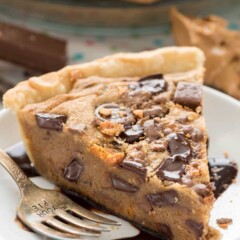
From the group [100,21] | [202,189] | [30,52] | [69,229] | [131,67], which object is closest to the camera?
[202,189]

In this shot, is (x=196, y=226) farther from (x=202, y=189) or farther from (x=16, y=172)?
(x=16, y=172)

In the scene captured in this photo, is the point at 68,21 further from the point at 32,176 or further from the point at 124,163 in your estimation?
the point at 124,163

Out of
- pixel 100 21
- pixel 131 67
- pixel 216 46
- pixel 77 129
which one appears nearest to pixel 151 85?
pixel 131 67

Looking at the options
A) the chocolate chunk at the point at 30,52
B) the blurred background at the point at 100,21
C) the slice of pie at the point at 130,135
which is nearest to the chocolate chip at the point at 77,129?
the slice of pie at the point at 130,135

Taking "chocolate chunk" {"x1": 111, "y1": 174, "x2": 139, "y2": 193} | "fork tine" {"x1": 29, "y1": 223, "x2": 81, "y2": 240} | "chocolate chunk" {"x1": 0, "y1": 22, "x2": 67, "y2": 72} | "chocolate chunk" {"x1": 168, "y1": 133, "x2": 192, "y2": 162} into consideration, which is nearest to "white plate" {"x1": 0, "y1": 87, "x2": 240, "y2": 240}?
"fork tine" {"x1": 29, "y1": 223, "x2": 81, "y2": 240}

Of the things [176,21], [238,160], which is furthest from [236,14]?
[238,160]

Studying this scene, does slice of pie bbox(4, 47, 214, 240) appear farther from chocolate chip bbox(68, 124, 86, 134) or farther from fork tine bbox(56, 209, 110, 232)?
fork tine bbox(56, 209, 110, 232)
